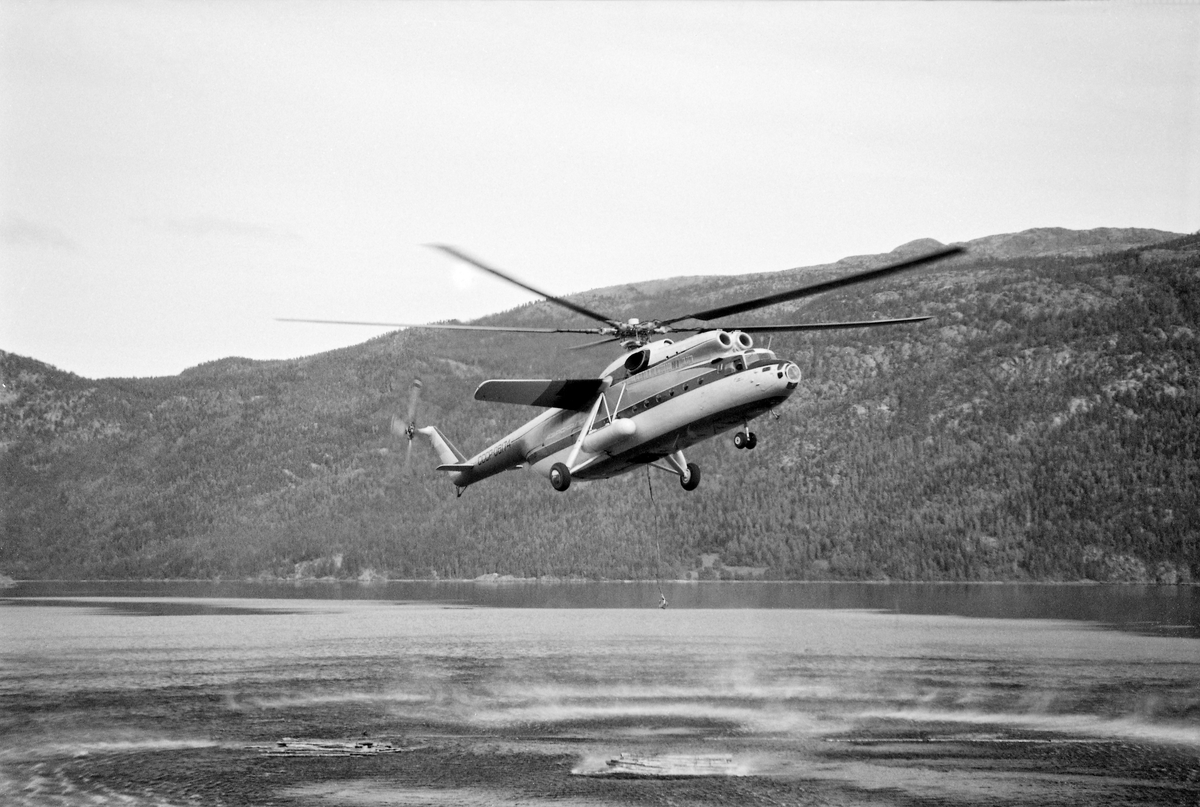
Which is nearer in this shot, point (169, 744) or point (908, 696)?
point (169, 744)

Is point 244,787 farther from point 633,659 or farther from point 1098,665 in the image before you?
point 1098,665

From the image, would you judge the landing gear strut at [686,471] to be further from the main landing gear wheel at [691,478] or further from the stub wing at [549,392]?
the stub wing at [549,392]

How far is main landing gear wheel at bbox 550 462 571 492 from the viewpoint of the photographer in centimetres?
5953

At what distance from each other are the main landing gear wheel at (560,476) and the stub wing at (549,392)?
4.23 metres

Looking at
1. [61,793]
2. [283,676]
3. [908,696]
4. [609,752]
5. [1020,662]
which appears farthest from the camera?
[1020,662]

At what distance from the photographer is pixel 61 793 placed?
331 feet

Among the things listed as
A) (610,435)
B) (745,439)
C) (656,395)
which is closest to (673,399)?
(656,395)

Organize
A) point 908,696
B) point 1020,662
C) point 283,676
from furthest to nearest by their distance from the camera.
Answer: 1. point 1020,662
2. point 283,676
3. point 908,696

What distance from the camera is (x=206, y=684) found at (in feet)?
→ 515

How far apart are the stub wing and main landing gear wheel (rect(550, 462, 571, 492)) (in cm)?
423

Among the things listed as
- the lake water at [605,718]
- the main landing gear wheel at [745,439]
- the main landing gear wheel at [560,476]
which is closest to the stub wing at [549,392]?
the main landing gear wheel at [560,476]

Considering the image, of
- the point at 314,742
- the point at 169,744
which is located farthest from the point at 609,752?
the point at 169,744

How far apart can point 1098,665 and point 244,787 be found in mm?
116915

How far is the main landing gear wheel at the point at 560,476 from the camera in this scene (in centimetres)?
5953
